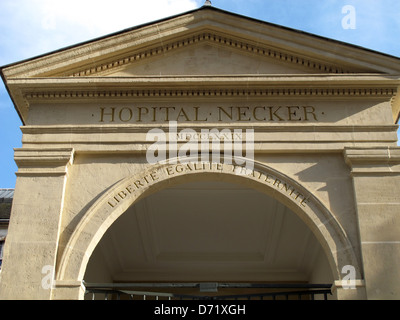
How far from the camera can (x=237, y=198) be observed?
47.0 ft

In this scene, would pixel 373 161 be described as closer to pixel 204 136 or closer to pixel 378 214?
pixel 378 214

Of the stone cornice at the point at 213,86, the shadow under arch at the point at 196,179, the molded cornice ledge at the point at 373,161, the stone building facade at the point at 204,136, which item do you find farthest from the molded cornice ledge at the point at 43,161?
the molded cornice ledge at the point at 373,161

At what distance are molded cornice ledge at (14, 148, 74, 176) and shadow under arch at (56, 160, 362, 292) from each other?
918 mm

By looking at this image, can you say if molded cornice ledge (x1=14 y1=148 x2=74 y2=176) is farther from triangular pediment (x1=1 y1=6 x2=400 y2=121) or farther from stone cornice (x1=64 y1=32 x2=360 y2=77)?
stone cornice (x1=64 y1=32 x2=360 y2=77)

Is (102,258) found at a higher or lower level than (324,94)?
lower

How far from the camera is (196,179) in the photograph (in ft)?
37.1

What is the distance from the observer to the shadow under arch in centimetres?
1040

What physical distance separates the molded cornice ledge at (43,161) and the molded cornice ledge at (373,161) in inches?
180

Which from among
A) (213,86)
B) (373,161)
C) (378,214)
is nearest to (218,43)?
(213,86)

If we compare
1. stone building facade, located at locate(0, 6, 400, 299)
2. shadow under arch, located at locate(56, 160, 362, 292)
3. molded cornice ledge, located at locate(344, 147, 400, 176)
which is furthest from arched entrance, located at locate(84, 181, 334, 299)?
molded cornice ledge, located at locate(344, 147, 400, 176)

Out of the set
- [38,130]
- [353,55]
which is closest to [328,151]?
Result: [353,55]

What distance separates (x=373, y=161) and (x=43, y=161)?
5.38 meters
